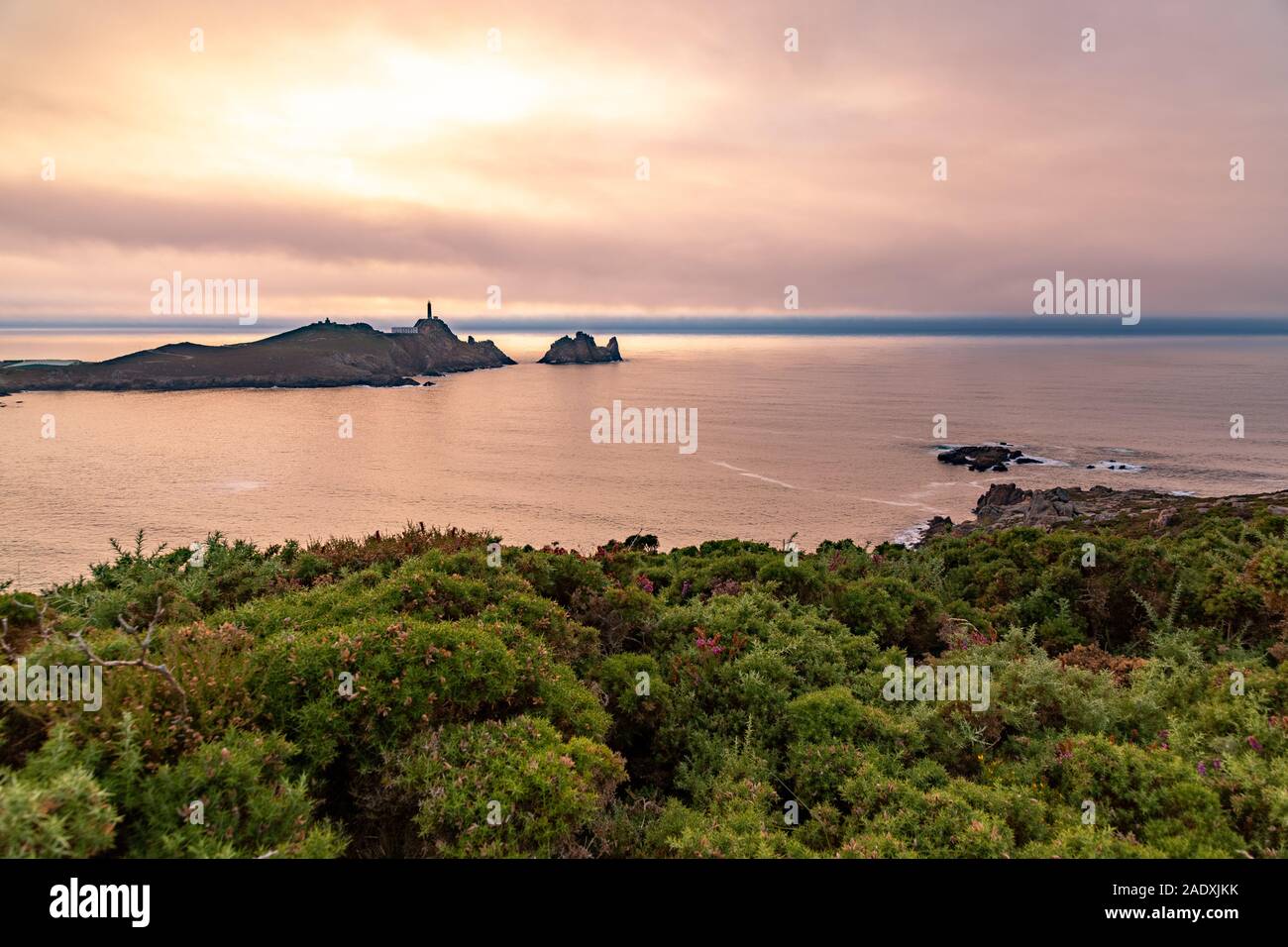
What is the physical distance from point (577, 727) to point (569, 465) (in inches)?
3050

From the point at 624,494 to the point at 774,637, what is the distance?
59104 millimetres

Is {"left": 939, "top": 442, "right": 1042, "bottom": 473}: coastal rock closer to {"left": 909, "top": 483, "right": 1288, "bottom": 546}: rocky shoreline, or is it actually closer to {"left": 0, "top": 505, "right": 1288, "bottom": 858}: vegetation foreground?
{"left": 909, "top": 483, "right": 1288, "bottom": 546}: rocky shoreline

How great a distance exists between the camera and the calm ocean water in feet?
187

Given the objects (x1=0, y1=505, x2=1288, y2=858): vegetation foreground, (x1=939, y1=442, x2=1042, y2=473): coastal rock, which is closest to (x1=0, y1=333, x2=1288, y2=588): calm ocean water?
(x1=939, y1=442, x2=1042, y2=473): coastal rock

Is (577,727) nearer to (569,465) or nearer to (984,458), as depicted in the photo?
(569,465)

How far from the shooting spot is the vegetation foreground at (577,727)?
15.3 feet

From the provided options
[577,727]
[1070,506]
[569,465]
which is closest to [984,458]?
[1070,506]

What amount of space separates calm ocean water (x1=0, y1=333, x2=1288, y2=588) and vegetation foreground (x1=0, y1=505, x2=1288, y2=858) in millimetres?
30396

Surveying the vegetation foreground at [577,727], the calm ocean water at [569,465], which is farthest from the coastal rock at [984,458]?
the vegetation foreground at [577,727]

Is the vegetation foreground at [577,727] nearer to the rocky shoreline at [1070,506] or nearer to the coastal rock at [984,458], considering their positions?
the rocky shoreline at [1070,506]

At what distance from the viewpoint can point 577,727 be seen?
7027 mm

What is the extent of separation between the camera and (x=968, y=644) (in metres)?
10.8

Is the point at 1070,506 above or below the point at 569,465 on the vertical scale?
below
